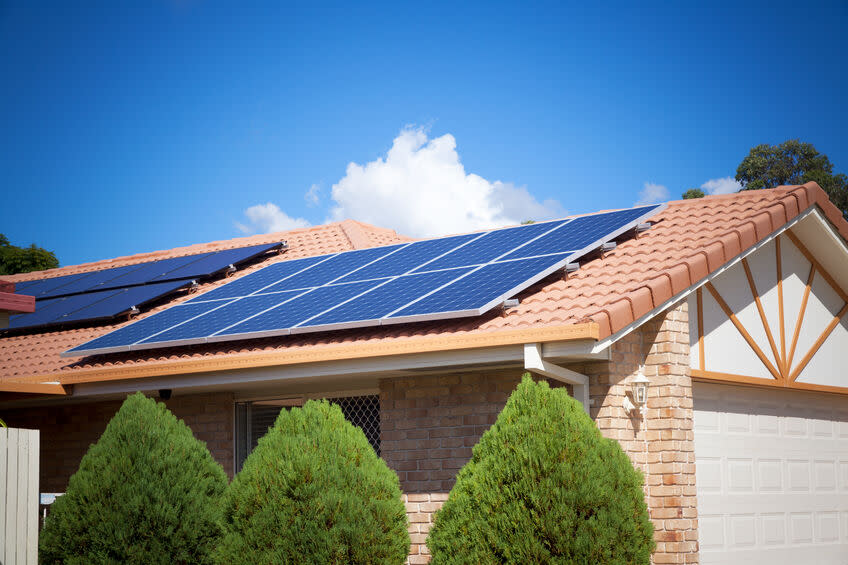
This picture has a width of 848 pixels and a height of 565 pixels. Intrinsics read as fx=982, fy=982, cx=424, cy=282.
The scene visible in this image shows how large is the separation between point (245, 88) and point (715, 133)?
82.0 ft

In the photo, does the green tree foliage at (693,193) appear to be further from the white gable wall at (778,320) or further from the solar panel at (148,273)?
the solar panel at (148,273)

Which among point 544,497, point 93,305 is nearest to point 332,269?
point 93,305

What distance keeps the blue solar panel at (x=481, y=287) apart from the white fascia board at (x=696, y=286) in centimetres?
142

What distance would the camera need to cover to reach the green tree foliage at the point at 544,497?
860cm

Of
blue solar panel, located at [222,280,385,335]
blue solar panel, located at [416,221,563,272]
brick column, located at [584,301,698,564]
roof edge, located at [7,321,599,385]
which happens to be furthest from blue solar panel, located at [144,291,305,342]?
brick column, located at [584,301,698,564]

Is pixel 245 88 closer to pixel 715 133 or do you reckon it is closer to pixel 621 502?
pixel 715 133

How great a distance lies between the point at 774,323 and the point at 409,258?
528 centimetres

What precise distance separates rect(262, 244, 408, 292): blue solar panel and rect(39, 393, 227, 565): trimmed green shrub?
4.05m

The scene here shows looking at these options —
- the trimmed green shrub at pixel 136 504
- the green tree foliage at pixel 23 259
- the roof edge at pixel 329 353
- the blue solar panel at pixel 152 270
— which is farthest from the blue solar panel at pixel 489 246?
the green tree foliage at pixel 23 259

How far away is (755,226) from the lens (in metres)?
12.5

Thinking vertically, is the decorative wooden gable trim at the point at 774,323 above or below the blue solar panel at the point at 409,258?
below

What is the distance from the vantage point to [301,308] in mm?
12875

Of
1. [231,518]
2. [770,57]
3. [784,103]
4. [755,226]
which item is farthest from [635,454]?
[784,103]

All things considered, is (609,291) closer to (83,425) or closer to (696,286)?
(696,286)
